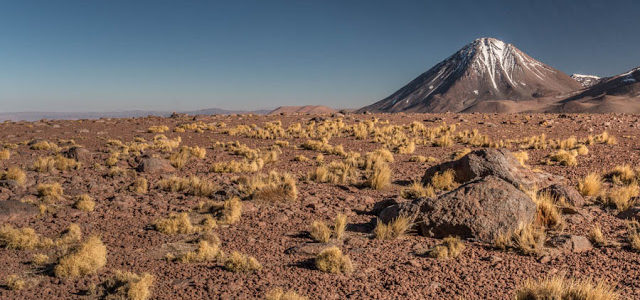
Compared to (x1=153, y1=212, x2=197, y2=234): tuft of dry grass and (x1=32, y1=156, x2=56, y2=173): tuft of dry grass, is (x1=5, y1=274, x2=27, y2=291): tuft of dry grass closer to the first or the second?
(x1=153, y1=212, x2=197, y2=234): tuft of dry grass

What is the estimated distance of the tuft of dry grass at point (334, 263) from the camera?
544 centimetres

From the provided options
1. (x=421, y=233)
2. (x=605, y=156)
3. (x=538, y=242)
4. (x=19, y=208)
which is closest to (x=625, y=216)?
(x=538, y=242)

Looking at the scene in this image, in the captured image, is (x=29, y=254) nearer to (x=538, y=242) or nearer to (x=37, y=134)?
(x=538, y=242)

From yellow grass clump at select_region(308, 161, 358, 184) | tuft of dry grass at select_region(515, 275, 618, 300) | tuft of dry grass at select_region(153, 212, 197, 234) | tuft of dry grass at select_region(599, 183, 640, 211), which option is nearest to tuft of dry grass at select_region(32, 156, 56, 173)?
tuft of dry grass at select_region(153, 212, 197, 234)

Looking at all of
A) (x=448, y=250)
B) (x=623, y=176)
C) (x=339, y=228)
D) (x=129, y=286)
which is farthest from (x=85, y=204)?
(x=623, y=176)

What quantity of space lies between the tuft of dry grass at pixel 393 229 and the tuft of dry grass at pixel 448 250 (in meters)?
0.84

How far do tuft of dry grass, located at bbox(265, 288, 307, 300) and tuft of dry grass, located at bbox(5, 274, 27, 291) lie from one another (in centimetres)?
321

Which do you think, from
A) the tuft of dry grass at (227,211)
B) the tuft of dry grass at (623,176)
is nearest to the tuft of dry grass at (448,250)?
the tuft of dry grass at (227,211)

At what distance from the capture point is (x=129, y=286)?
4.84m

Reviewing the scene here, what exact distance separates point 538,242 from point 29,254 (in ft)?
26.4

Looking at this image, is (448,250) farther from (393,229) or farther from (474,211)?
(393,229)

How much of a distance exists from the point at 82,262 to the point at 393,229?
193 inches

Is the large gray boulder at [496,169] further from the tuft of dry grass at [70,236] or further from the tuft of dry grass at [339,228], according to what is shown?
the tuft of dry grass at [70,236]

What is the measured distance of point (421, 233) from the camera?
7020 millimetres
